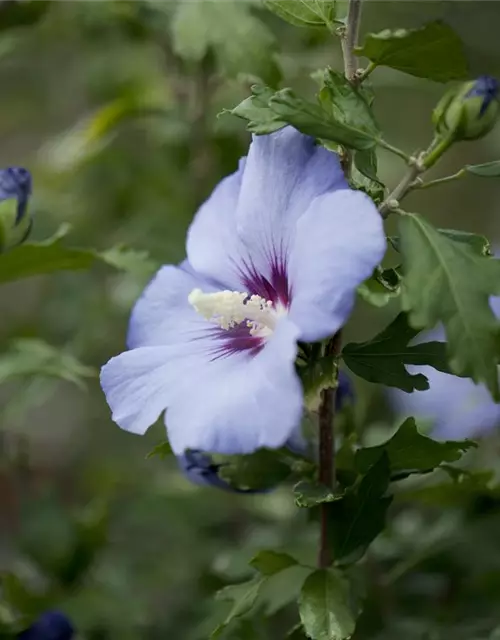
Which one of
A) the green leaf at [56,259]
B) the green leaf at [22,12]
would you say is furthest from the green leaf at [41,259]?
the green leaf at [22,12]

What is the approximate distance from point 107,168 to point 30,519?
1.68ft

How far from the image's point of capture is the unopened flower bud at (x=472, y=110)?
58 cm

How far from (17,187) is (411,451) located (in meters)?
0.37

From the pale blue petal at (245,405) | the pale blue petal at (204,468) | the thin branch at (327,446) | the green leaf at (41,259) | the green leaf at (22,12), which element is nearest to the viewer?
the pale blue petal at (245,405)

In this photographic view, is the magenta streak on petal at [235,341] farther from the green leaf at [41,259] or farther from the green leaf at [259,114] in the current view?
the green leaf at [41,259]

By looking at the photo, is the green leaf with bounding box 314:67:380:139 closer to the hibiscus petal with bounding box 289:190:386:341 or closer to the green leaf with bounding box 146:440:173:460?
the hibiscus petal with bounding box 289:190:386:341

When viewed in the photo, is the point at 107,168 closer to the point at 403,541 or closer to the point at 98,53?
the point at 98,53

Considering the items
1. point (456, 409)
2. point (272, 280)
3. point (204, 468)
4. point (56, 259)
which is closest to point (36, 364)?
point (56, 259)

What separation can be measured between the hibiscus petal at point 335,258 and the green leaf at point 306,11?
14 centimetres

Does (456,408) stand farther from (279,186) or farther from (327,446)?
(279,186)

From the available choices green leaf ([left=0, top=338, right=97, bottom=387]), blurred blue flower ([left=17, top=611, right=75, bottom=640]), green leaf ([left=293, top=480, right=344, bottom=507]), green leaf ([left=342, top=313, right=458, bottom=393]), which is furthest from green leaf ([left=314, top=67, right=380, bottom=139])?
blurred blue flower ([left=17, top=611, right=75, bottom=640])

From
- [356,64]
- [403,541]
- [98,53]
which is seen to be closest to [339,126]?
[356,64]

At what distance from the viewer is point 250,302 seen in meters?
0.60

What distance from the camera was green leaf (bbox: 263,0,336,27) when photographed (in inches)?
23.7
